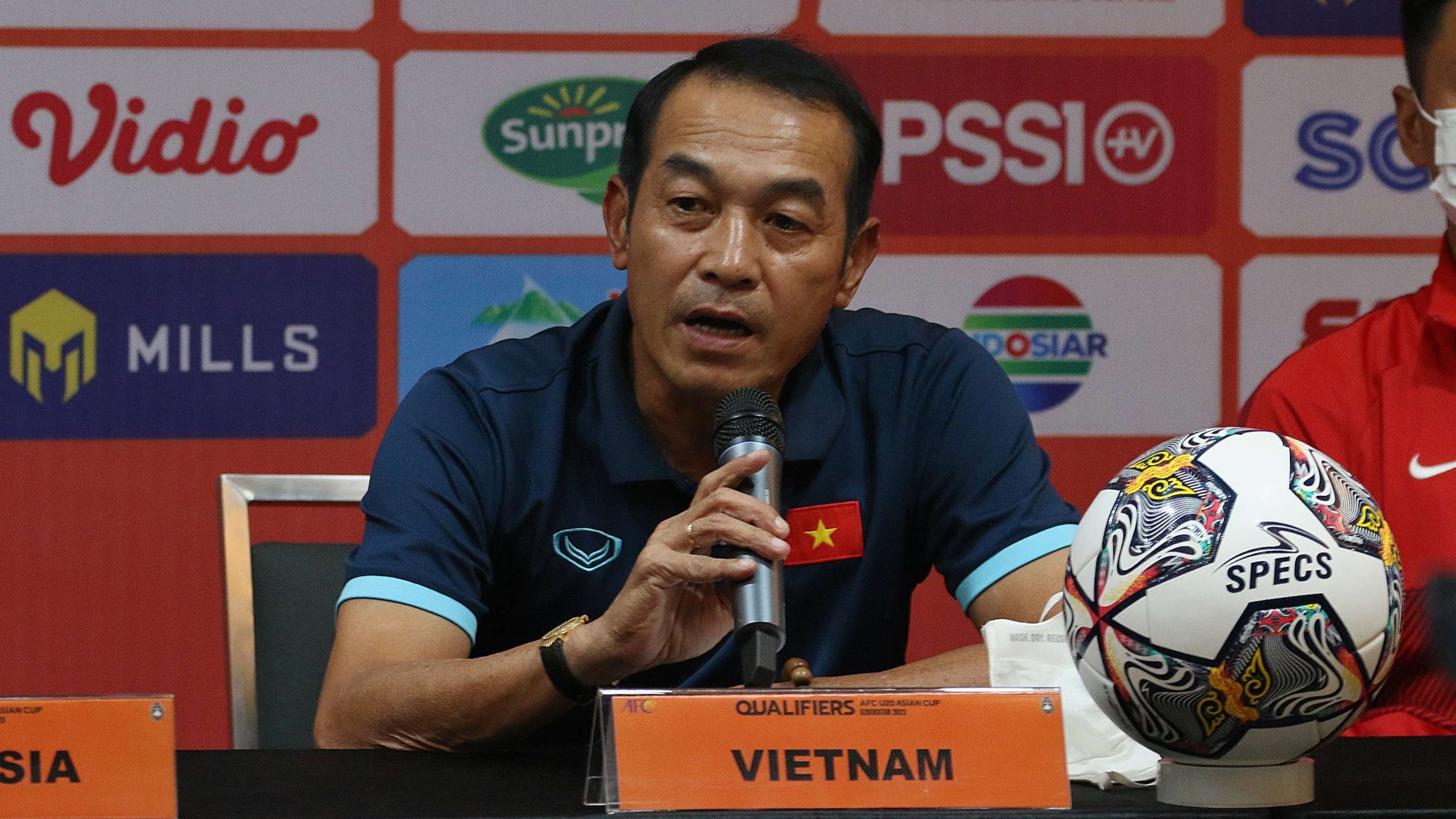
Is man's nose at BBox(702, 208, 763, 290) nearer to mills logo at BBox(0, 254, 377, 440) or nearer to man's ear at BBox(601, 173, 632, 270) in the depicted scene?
man's ear at BBox(601, 173, 632, 270)

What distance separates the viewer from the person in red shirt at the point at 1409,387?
152cm

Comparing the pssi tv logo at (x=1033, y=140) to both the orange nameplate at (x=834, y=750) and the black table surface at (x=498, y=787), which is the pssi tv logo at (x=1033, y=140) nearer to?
the black table surface at (x=498, y=787)

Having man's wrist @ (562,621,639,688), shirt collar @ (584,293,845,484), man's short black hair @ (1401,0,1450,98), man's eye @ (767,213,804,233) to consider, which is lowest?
man's wrist @ (562,621,639,688)

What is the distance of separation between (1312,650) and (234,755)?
742 mm

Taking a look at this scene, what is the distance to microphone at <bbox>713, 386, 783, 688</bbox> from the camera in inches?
38.9

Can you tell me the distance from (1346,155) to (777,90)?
4.42 feet

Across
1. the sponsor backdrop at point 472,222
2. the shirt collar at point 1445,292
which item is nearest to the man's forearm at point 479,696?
the shirt collar at point 1445,292

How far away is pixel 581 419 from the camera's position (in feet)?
4.99

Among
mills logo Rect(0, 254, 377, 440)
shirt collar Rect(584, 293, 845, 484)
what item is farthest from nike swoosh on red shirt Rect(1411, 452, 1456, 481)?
mills logo Rect(0, 254, 377, 440)

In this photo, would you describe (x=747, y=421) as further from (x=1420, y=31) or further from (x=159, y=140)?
(x=159, y=140)

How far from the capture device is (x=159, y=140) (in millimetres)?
2279

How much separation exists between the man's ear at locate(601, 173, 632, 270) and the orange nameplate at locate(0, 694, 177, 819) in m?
0.77

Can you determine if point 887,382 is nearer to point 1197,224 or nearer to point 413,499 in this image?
point 413,499

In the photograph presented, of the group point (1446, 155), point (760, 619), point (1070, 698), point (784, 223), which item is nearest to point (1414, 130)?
point (1446, 155)
